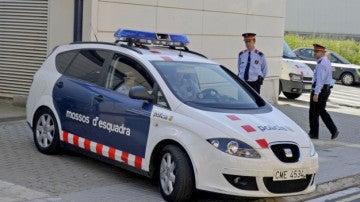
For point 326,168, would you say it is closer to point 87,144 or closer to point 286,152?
point 286,152

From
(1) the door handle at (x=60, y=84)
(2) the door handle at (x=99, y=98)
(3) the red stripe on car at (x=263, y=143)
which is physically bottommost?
(3) the red stripe on car at (x=263, y=143)

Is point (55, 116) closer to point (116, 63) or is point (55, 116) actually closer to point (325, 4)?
point (116, 63)

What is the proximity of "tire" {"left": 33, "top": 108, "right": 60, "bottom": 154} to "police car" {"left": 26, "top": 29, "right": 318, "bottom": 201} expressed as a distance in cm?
1

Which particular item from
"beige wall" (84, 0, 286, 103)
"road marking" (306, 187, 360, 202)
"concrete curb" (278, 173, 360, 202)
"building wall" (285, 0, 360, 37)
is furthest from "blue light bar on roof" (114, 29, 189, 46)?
"building wall" (285, 0, 360, 37)

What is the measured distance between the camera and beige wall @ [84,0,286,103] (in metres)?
12.0

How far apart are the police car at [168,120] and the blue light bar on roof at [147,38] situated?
0.01m

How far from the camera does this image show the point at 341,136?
40.8 feet

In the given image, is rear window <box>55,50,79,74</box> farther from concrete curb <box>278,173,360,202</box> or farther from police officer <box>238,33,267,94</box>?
police officer <box>238,33,267,94</box>

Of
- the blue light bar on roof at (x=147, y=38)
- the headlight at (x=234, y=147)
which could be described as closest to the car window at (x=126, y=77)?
the blue light bar on roof at (x=147, y=38)

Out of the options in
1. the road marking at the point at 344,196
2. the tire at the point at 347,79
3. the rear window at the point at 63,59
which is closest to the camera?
the road marking at the point at 344,196

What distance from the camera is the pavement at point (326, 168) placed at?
6880 mm

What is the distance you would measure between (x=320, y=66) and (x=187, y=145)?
5.25 metres

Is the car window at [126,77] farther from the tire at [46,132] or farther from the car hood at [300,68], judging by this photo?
the car hood at [300,68]

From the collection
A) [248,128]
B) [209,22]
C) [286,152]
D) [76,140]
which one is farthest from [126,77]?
[209,22]
